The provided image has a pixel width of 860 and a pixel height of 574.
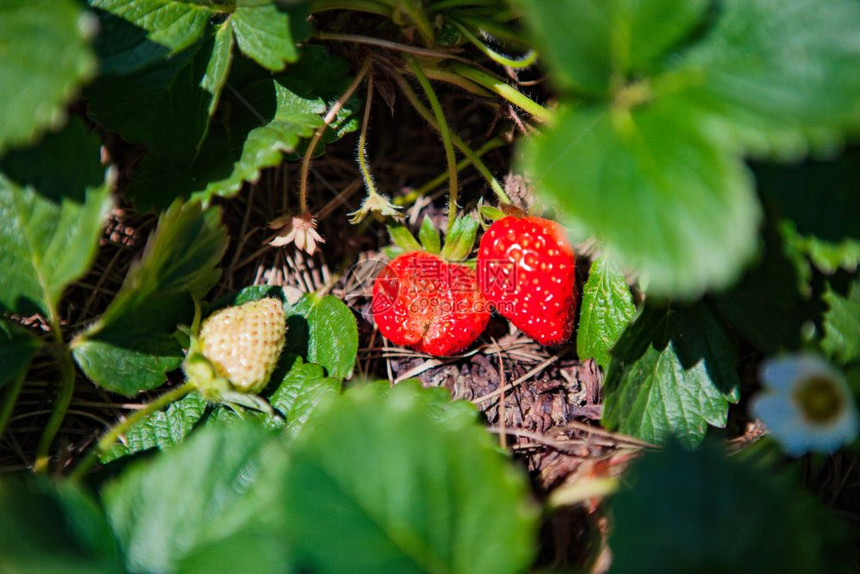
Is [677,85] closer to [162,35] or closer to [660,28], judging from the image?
[660,28]

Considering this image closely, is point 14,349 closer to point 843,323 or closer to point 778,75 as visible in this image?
point 778,75

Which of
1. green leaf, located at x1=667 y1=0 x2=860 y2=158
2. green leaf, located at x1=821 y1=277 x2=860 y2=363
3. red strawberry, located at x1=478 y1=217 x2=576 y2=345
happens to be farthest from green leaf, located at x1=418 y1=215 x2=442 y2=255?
green leaf, located at x1=821 y1=277 x2=860 y2=363

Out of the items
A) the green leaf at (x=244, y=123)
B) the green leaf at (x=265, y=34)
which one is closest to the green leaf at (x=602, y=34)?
the green leaf at (x=265, y=34)

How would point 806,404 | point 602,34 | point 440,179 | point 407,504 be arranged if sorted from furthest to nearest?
point 440,179
point 806,404
point 602,34
point 407,504

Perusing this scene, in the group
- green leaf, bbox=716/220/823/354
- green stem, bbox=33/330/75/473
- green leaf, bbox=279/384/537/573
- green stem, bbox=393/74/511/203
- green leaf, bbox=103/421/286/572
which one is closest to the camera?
green leaf, bbox=279/384/537/573

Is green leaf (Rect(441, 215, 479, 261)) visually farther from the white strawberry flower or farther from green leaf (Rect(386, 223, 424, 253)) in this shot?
the white strawberry flower

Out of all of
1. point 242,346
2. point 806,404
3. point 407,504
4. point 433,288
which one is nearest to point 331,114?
point 433,288
